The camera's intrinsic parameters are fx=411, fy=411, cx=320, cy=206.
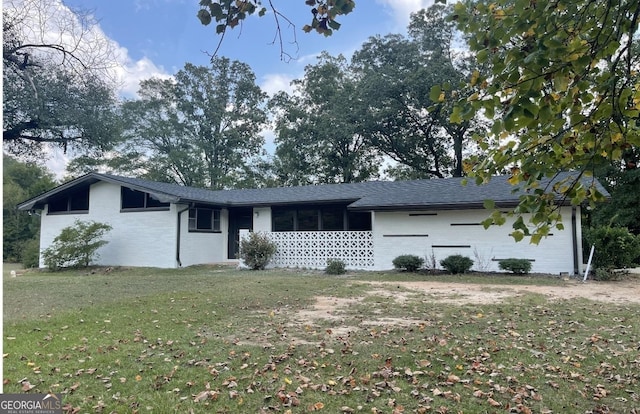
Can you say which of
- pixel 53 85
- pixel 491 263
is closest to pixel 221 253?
pixel 53 85

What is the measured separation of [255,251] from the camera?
15.0 metres

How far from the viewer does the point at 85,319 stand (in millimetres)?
6168

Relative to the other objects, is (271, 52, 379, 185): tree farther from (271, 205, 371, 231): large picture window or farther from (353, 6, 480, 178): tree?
(271, 205, 371, 231): large picture window

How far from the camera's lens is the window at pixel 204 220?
54.5ft

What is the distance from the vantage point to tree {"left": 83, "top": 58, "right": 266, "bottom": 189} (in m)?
32.9

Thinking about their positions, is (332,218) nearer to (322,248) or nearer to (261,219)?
(322,248)

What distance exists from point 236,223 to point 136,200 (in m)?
4.28

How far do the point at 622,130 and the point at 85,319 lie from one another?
6831 millimetres

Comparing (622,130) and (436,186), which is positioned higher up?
(436,186)

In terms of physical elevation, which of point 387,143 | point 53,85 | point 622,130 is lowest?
point 622,130

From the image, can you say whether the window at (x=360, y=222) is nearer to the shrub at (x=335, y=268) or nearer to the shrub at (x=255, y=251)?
the shrub at (x=335, y=268)

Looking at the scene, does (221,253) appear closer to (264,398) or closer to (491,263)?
(491,263)

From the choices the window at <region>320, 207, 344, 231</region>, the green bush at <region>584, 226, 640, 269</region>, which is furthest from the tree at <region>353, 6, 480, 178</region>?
the green bush at <region>584, 226, 640, 269</region>

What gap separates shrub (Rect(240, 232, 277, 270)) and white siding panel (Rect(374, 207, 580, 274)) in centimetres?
401
